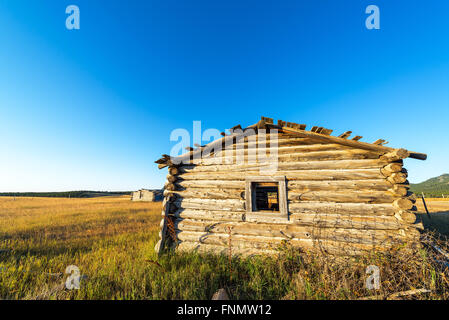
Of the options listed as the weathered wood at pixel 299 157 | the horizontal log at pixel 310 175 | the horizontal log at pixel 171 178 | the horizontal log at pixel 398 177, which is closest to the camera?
the horizontal log at pixel 398 177

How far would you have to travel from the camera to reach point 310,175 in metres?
4.88

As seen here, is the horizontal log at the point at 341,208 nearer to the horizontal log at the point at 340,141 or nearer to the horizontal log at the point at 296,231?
the horizontal log at the point at 296,231

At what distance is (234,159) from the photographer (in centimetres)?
555

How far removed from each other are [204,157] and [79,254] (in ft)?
16.8

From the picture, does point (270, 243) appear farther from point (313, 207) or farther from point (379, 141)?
point (379, 141)

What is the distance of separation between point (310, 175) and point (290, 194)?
833 mm

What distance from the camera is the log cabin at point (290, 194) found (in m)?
4.25

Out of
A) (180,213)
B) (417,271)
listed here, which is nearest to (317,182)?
(417,271)

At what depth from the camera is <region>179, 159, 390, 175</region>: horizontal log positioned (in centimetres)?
454

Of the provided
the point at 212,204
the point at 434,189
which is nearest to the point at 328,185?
the point at 212,204

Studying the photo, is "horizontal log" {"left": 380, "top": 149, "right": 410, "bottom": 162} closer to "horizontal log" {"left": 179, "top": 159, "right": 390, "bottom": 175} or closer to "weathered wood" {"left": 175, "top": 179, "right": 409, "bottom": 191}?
Result: "horizontal log" {"left": 179, "top": 159, "right": 390, "bottom": 175}

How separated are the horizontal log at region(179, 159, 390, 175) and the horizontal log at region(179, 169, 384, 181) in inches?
4.5

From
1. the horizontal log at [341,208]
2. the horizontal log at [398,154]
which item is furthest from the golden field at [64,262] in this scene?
the horizontal log at [398,154]

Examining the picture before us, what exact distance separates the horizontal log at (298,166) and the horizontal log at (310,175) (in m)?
0.11
